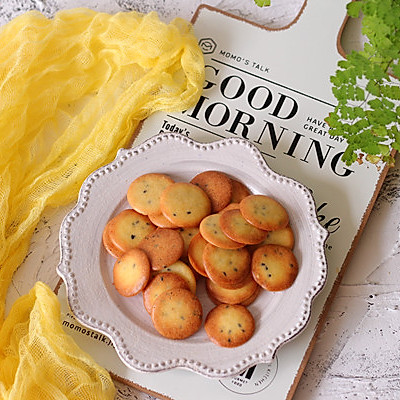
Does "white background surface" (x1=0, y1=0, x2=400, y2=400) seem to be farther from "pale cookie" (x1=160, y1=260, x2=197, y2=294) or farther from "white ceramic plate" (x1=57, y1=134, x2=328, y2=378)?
"pale cookie" (x1=160, y1=260, x2=197, y2=294)

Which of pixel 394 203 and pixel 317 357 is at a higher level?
pixel 394 203

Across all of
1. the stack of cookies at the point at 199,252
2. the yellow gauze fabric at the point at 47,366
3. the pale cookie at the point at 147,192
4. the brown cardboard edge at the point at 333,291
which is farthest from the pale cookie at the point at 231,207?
the yellow gauze fabric at the point at 47,366

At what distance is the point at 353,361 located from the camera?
1083 millimetres

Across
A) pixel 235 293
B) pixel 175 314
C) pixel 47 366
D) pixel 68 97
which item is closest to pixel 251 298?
pixel 235 293

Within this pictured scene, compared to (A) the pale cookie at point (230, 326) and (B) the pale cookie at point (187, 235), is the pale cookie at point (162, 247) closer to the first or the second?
(B) the pale cookie at point (187, 235)

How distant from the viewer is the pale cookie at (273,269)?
3.31ft

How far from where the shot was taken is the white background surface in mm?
1072

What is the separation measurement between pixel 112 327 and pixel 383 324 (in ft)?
1.60

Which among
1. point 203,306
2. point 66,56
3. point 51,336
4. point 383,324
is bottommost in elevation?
point 51,336

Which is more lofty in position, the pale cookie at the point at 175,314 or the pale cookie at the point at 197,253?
the pale cookie at the point at 197,253

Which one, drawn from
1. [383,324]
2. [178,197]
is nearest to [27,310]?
[178,197]

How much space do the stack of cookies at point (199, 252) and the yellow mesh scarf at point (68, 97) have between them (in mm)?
147

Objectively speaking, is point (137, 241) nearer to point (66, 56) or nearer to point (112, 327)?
point (112, 327)

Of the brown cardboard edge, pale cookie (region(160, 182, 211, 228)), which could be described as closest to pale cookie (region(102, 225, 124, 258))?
pale cookie (region(160, 182, 211, 228))
